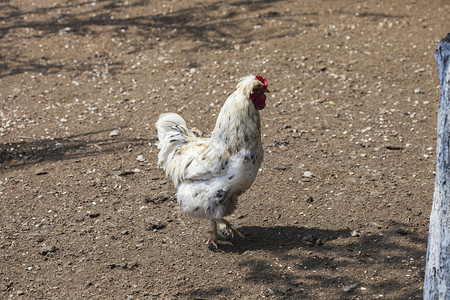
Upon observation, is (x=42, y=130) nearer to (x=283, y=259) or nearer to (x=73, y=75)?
(x=73, y=75)

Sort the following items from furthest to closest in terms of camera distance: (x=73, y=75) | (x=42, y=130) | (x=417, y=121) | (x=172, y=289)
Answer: (x=73, y=75) → (x=42, y=130) → (x=417, y=121) → (x=172, y=289)

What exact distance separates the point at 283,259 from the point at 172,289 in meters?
1.03

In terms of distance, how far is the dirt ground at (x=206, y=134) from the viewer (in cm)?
452

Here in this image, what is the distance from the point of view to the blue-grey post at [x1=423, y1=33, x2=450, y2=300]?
2766 millimetres

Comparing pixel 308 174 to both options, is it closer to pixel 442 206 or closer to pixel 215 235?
pixel 215 235

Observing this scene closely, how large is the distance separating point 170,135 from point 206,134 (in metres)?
1.88

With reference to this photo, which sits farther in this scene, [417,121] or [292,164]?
[417,121]

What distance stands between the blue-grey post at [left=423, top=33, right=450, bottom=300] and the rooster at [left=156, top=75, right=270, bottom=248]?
1.89m

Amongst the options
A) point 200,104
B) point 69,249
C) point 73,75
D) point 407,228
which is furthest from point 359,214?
point 73,75


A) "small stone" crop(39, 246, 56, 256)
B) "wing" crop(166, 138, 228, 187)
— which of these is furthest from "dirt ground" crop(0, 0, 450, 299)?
"wing" crop(166, 138, 228, 187)

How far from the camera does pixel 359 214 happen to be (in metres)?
5.16

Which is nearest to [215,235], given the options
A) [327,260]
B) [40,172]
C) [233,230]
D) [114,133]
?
[233,230]

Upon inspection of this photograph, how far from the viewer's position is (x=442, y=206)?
9.55 feet

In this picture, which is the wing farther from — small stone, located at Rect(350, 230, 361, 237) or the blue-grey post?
the blue-grey post
